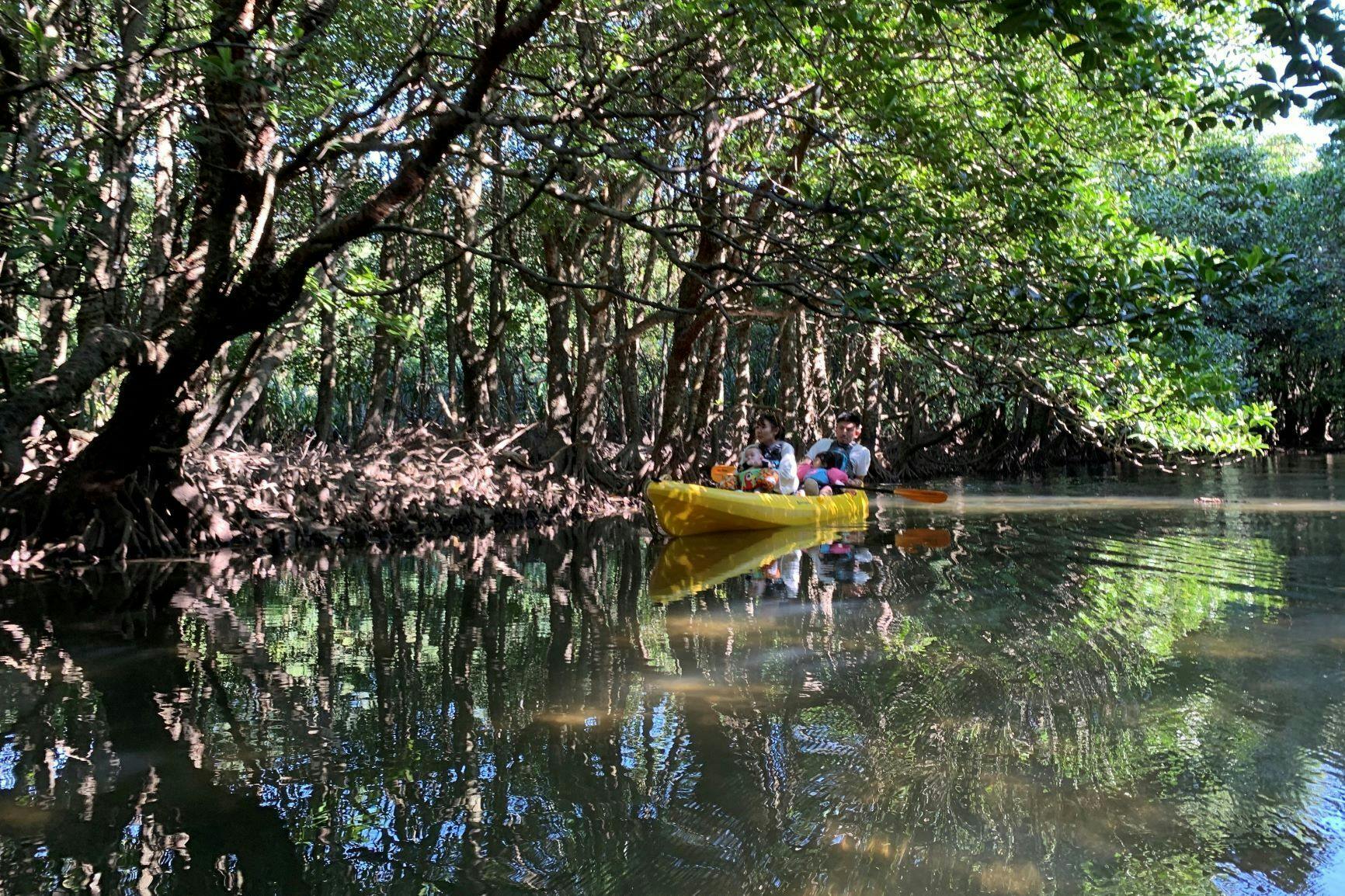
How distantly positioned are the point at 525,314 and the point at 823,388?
567cm

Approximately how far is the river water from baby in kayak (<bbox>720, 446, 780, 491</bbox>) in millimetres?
3360

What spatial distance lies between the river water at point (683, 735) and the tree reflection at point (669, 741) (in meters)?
0.01

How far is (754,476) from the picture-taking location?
10531mm

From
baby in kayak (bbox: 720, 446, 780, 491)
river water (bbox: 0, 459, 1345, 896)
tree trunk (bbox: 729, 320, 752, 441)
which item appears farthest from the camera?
tree trunk (bbox: 729, 320, 752, 441)

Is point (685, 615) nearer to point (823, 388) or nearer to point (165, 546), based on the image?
point (165, 546)

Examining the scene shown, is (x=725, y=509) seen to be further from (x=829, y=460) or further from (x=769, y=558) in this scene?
(x=829, y=460)

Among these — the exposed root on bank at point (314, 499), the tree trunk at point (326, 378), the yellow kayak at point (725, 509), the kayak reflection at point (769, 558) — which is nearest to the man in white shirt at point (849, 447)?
the yellow kayak at point (725, 509)

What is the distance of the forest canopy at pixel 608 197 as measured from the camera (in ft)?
17.9

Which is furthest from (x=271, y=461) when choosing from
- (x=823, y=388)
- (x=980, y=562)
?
(x=823, y=388)

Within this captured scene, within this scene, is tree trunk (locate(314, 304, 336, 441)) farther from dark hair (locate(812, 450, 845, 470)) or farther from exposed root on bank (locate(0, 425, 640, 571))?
dark hair (locate(812, 450, 845, 470))

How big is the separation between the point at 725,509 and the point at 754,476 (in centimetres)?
98

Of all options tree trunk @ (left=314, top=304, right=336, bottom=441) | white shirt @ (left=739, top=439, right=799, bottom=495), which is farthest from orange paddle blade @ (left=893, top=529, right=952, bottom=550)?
tree trunk @ (left=314, top=304, right=336, bottom=441)

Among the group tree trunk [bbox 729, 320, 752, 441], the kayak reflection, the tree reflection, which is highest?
tree trunk [bbox 729, 320, 752, 441]

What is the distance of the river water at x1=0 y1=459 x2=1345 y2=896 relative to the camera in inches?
102
